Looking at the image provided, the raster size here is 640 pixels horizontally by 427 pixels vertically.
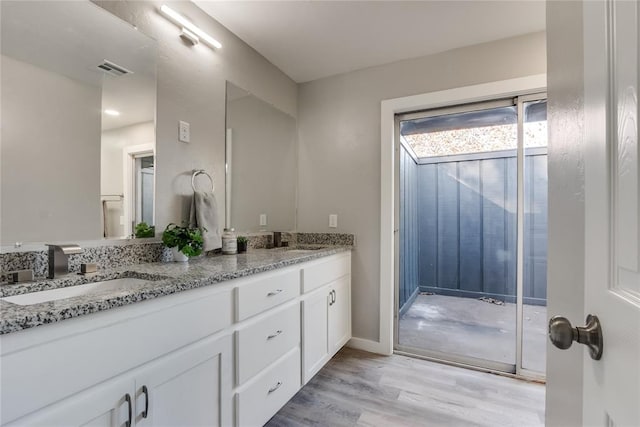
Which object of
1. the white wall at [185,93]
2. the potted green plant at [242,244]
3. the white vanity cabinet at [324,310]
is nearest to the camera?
the white wall at [185,93]

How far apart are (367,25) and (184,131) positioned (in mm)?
1380

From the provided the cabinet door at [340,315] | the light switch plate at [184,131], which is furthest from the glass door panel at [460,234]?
the light switch plate at [184,131]

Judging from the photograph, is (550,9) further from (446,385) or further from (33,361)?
(446,385)

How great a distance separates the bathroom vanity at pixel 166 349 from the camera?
2.34 feet

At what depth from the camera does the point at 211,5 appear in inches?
71.2

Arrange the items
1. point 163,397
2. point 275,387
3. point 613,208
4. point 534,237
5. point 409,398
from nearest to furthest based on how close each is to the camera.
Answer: point 613,208 < point 163,397 < point 275,387 < point 409,398 < point 534,237

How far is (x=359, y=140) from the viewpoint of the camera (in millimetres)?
2586

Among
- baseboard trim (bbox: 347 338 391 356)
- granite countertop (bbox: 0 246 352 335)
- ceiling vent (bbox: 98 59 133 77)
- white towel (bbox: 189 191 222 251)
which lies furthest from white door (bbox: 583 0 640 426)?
baseboard trim (bbox: 347 338 391 356)

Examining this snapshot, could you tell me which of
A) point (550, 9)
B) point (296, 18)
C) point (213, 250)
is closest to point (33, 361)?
point (213, 250)

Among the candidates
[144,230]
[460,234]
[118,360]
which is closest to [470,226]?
[460,234]

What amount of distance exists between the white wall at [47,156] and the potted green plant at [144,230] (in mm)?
179

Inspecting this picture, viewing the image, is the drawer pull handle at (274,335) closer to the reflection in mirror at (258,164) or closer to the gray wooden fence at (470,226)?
the reflection in mirror at (258,164)

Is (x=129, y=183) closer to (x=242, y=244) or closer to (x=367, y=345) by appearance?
(x=242, y=244)

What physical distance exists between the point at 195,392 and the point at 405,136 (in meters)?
2.37
